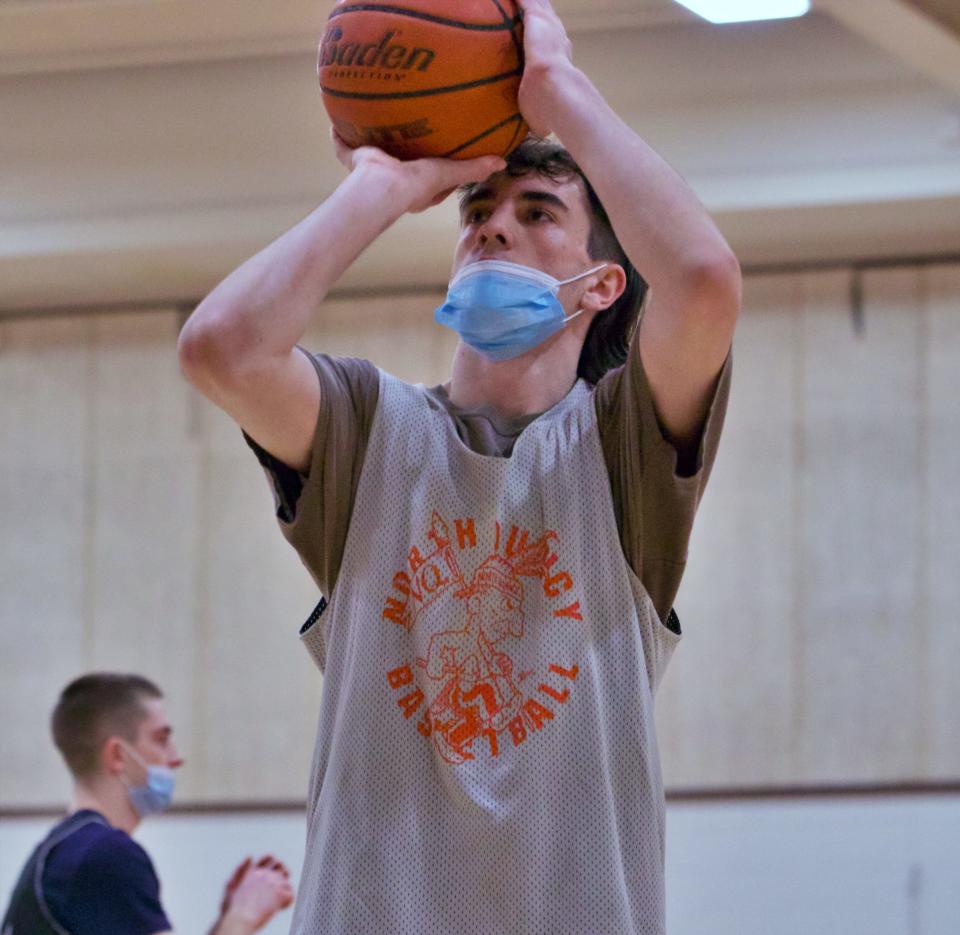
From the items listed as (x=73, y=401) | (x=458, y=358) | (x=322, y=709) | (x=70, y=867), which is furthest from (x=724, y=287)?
(x=73, y=401)

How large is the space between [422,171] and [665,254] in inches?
15.2

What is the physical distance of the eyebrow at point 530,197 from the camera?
2.11 m

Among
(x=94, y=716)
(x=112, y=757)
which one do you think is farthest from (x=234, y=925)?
(x=94, y=716)

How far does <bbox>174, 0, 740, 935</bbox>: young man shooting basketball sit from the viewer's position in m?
1.80

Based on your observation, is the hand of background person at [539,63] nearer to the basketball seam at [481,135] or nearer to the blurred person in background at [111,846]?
the basketball seam at [481,135]

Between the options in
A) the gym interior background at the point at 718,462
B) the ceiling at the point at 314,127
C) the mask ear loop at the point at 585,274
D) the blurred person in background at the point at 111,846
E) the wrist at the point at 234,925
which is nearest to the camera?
the mask ear loop at the point at 585,274

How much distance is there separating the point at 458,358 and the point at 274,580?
525 cm

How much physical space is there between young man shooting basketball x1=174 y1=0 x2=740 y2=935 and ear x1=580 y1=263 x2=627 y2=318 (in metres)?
0.17

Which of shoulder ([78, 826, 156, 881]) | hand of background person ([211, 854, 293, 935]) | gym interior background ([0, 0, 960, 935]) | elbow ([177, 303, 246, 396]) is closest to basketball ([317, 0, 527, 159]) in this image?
elbow ([177, 303, 246, 396])

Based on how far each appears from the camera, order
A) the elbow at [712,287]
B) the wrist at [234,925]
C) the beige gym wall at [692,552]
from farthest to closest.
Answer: the beige gym wall at [692,552]
the wrist at [234,925]
the elbow at [712,287]

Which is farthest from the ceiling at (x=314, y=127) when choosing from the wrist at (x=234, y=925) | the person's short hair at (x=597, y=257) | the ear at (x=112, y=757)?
the person's short hair at (x=597, y=257)

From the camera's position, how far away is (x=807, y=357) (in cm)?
700

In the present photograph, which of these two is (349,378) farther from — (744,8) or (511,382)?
(744,8)

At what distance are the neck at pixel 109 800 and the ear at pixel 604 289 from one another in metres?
2.47
